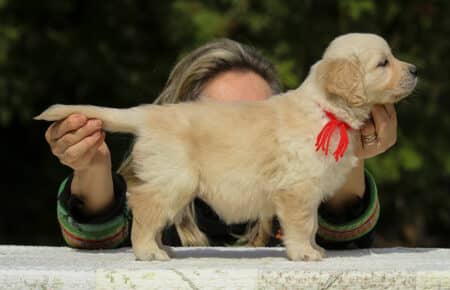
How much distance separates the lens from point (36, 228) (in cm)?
920

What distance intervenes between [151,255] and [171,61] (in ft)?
19.9

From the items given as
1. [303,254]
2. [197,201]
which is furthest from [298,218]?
[197,201]

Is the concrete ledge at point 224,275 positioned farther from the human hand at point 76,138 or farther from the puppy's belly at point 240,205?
the human hand at point 76,138

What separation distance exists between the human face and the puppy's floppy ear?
1.43 metres

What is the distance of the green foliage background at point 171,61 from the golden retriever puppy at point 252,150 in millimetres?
4146

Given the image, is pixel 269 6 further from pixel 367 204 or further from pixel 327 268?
pixel 327 268

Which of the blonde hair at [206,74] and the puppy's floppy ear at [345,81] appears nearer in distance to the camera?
the puppy's floppy ear at [345,81]

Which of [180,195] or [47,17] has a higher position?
[180,195]

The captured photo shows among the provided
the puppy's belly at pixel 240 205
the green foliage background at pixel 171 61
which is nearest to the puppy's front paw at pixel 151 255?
the puppy's belly at pixel 240 205

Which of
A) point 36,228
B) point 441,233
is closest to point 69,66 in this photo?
point 36,228

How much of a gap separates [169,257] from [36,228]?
670 cm

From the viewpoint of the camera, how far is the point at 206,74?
4.47 metres

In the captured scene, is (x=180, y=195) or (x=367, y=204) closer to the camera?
(x=180, y=195)

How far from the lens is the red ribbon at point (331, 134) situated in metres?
2.79
